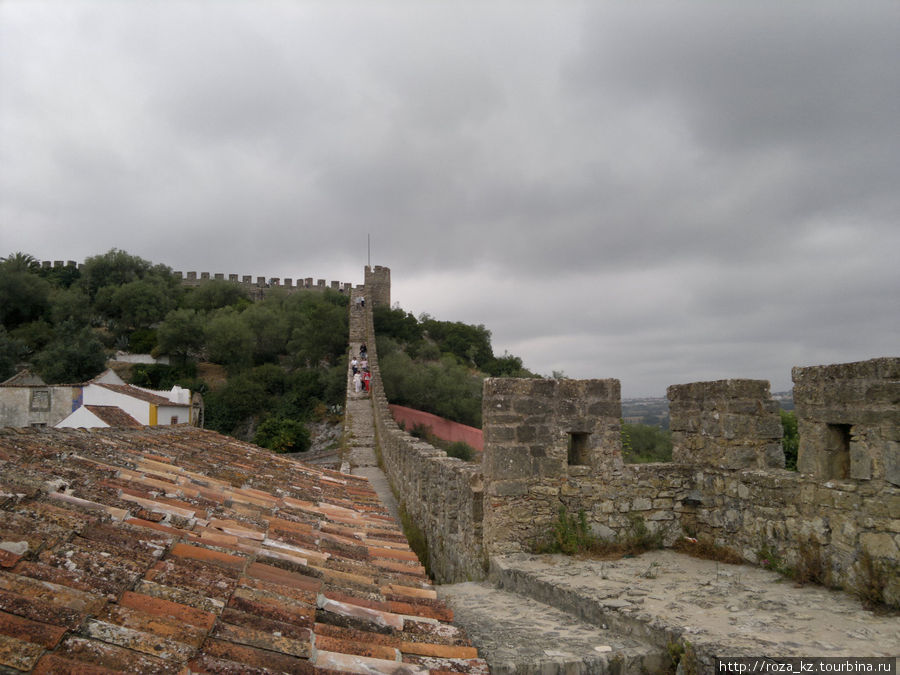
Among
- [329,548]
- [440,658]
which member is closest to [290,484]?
[329,548]

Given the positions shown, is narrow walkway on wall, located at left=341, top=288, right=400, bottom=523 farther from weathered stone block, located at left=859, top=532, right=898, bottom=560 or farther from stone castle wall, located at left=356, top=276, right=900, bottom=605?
weathered stone block, located at left=859, top=532, right=898, bottom=560

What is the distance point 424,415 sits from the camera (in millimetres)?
28062

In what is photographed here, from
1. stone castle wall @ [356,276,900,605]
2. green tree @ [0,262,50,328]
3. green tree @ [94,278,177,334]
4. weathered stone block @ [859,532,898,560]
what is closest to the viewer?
weathered stone block @ [859,532,898,560]

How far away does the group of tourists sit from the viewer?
29.4 m

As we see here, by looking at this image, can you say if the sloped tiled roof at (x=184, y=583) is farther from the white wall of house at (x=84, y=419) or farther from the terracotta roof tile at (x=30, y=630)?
the white wall of house at (x=84, y=419)

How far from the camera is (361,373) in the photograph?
30797 mm

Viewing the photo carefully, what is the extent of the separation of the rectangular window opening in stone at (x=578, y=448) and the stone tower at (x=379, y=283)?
48.9 meters

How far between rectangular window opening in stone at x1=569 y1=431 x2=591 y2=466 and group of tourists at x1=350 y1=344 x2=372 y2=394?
22179mm

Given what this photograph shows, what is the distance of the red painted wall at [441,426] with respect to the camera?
88.9 feet

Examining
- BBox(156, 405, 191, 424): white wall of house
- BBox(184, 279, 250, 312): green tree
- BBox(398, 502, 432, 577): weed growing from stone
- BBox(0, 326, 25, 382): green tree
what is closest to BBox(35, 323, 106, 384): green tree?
BBox(0, 326, 25, 382): green tree

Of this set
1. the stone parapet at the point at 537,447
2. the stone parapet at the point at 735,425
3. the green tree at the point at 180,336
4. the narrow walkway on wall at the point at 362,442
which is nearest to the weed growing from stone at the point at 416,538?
the narrow walkway on wall at the point at 362,442

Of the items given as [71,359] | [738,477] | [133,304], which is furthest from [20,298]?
[738,477]

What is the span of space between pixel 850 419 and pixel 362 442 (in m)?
17.2

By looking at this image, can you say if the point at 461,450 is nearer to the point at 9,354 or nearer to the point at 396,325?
the point at 396,325
